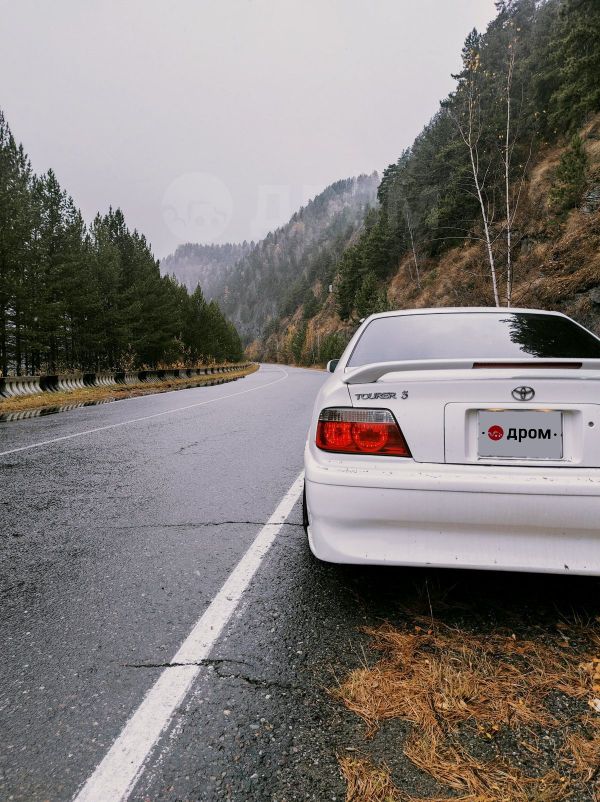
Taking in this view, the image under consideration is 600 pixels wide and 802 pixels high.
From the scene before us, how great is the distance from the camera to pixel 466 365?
7.54ft

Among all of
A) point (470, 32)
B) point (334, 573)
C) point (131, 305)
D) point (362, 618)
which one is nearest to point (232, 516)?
point (334, 573)

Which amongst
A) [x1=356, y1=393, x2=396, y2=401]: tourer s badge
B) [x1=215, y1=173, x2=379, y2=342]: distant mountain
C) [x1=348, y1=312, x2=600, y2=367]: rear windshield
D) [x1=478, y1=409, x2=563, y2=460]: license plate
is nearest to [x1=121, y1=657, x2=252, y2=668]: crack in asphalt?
[x1=356, y1=393, x2=396, y2=401]: tourer s badge

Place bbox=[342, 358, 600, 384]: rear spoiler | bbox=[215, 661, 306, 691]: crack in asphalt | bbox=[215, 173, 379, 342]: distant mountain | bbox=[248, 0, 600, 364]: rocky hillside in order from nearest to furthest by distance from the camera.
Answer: bbox=[215, 661, 306, 691]: crack in asphalt, bbox=[342, 358, 600, 384]: rear spoiler, bbox=[248, 0, 600, 364]: rocky hillside, bbox=[215, 173, 379, 342]: distant mountain

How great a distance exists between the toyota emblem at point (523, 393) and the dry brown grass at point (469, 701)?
1064 mm

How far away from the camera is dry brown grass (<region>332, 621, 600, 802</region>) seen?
1379mm

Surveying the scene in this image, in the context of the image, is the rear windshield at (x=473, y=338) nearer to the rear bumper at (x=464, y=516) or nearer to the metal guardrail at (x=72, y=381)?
the rear bumper at (x=464, y=516)

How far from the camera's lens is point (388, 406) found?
231 cm

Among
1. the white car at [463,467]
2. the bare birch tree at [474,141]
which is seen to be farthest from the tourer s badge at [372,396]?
the bare birch tree at [474,141]

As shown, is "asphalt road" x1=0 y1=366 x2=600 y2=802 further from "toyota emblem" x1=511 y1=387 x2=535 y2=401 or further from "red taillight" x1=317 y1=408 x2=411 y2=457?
"toyota emblem" x1=511 y1=387 x2=535 y2=401

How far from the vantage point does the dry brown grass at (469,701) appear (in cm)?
138

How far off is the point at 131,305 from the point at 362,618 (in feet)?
131

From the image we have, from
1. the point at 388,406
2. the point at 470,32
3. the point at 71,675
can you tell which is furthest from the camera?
the point at 470,32

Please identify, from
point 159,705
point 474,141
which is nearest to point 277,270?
point 474,141

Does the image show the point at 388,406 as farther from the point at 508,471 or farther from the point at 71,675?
the point at 71,675
